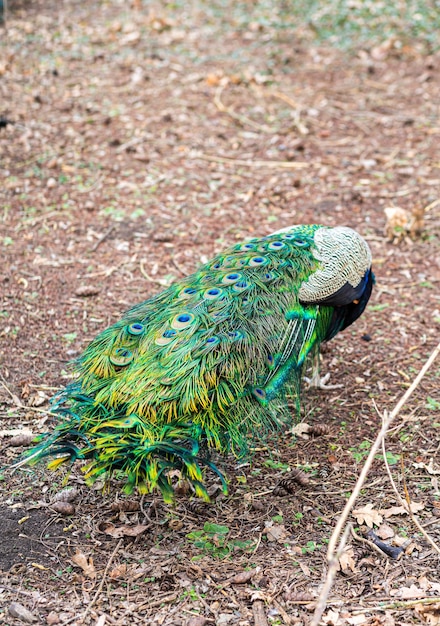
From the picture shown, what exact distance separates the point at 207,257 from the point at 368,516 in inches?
115

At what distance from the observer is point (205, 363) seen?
342 centimetres

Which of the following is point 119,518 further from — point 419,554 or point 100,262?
point 100,262

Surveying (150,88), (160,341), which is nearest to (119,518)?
(160,341)

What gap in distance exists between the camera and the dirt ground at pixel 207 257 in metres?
3.29

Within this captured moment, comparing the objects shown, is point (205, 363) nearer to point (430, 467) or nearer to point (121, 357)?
point (121, 357)

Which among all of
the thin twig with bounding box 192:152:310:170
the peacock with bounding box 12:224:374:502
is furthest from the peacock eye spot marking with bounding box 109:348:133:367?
the thin twig with bounding box 192:152:310:170

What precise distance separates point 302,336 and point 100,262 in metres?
2.48

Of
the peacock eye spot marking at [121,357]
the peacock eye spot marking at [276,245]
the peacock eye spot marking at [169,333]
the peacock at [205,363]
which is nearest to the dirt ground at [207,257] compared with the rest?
the peacock at [205,363]

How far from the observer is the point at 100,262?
591 centimetres

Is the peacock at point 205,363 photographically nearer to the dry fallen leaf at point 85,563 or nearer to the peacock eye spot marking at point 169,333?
the peacock eye spot marking at point 169,333

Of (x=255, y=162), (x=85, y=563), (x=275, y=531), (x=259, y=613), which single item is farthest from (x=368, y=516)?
(x=255, y=162)

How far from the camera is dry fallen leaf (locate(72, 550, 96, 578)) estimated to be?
3.29 m

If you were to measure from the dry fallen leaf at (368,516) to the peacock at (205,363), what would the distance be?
0.62 metres

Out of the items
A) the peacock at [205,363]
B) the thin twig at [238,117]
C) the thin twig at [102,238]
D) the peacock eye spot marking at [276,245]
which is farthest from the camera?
the thin twig at [238,117]
